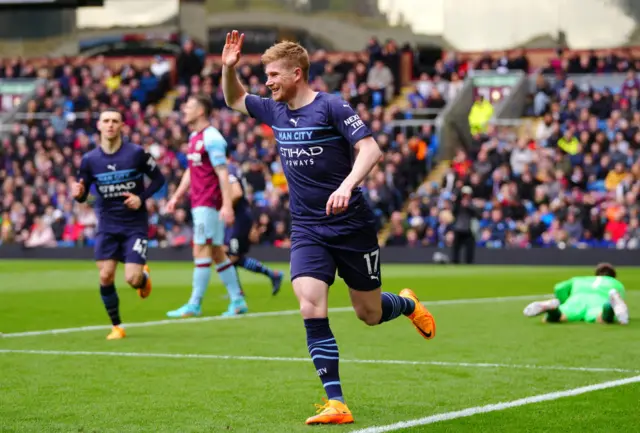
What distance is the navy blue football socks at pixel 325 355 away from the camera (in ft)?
24.2

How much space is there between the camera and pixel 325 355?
24.4ft

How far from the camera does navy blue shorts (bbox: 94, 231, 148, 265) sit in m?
12.6

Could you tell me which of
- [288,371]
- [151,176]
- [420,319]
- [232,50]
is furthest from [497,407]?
[151,176]

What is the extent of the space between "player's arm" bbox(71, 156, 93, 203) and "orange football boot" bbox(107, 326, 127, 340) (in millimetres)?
1264

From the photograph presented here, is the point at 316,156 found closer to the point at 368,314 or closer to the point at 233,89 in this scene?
the point at 233,89

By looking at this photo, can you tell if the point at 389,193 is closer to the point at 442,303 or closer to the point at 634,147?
the point at 634,147

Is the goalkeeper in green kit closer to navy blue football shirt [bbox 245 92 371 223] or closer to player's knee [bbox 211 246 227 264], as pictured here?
player's knee [bbox 211 246 227 264]

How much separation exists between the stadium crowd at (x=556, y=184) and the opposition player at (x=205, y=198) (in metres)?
14.6

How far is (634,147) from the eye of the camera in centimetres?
3011

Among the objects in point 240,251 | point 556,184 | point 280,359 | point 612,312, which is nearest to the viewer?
point 280,359

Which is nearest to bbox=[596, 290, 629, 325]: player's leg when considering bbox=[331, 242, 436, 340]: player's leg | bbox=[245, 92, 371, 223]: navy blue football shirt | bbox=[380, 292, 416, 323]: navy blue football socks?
bbox=[380, 292, 416, 323]: navy blue football socks

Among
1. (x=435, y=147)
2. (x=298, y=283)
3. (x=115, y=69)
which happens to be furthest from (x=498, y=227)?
(x=298, y=283)

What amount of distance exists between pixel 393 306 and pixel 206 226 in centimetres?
652

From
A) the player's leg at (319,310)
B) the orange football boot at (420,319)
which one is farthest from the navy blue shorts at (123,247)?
the player's leg at (319,310)
